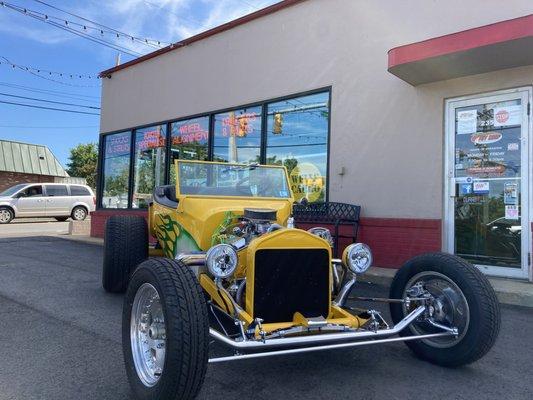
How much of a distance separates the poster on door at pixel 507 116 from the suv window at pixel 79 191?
748 inches

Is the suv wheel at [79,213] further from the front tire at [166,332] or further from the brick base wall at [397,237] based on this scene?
the front tire at [166,332]

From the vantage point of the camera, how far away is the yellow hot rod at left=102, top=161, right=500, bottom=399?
2.80 meters

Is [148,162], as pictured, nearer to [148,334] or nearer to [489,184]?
[489,184]

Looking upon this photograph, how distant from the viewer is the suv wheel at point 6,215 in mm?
19969

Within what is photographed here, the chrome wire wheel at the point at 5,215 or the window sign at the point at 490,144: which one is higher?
the window sign at the point at 490,144

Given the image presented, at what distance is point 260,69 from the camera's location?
9812 mm

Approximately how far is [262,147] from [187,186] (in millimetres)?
4678

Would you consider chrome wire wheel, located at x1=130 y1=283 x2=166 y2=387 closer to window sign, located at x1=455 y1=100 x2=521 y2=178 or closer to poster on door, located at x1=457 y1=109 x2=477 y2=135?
window sign, located at x1=455 y1=100 x2=521 y2=178

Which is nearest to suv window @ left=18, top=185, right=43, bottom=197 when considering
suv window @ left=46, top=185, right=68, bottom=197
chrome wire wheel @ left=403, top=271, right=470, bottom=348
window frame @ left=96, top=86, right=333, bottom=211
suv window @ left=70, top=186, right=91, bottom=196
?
suv window @ left=46, top=185, right=68, bottom=197

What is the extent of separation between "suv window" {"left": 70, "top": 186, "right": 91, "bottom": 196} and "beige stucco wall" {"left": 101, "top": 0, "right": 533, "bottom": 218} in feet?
42.9

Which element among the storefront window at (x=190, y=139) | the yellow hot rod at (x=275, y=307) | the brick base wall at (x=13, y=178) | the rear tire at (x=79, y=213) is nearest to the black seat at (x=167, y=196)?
the yellow hot rod at (x=275, y=307)

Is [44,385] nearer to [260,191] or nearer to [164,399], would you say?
[164,399]

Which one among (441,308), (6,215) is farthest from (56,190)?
(441,308)

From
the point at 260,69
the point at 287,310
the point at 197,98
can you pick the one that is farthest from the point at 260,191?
the point at 197,98
